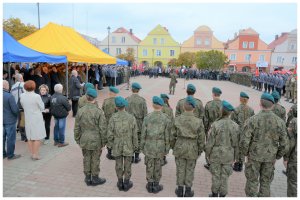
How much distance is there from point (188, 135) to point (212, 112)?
214 cm

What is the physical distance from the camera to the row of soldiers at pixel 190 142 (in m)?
4.35

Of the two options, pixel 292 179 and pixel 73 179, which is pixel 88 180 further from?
pixel 292 179

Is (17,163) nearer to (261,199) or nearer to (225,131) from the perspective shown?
(225,131)

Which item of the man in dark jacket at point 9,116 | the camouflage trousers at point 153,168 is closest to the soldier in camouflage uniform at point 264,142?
the camouflage trousers at point 153,168

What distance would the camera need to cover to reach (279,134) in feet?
14.1

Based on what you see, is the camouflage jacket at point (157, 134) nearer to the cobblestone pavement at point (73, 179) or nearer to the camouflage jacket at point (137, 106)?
the cobblestone pavement at point (73, 179)

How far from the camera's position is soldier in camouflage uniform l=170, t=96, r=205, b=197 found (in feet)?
14.8

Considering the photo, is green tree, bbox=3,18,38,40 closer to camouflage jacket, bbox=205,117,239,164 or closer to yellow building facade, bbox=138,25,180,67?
yellow building facade, bbox=138,25,180,67

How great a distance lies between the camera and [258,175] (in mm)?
4500

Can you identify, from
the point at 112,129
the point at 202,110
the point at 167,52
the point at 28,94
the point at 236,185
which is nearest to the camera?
the point at 112,129

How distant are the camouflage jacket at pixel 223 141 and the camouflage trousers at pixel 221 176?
0.35 ft

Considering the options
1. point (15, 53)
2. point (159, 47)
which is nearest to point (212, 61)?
point (159, 47)

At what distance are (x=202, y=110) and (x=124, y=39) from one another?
172 feet

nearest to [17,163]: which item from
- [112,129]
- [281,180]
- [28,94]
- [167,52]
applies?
[28,94]
